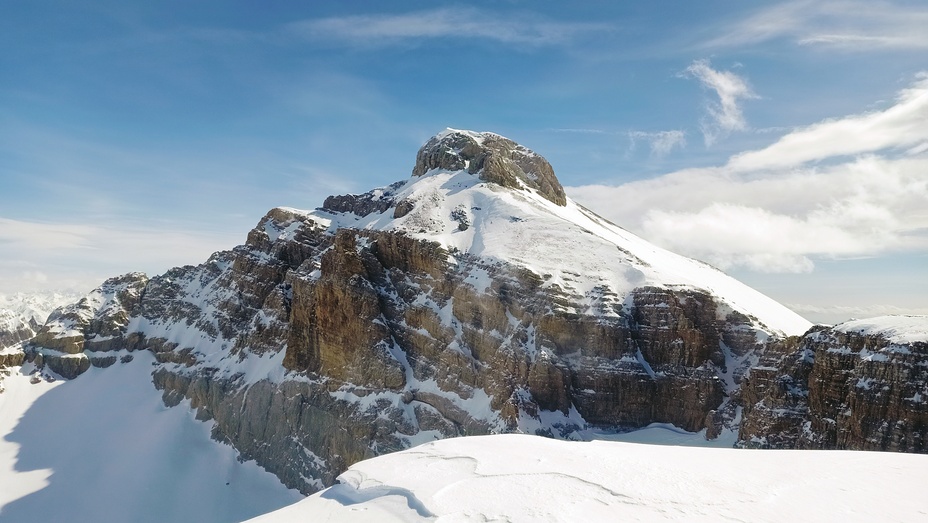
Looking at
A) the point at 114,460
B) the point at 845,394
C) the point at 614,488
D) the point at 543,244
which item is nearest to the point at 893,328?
the point at 845,394

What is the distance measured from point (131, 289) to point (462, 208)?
4297 inches

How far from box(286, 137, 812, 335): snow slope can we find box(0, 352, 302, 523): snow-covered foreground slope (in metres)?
45.1

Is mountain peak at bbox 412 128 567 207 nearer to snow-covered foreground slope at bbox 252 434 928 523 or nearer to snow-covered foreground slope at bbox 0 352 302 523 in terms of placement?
snow-covered foreground slope at bbox 0 352 302 523

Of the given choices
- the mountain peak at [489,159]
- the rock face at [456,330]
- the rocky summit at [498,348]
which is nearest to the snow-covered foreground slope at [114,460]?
the rock face at [456,330]

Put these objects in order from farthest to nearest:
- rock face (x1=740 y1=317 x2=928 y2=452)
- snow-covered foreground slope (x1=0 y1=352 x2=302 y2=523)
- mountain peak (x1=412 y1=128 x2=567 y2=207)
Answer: mountain peak (x1=412 y1=128 x2=567 y2=207)
snow-covered foreground slope (x1=0 y1=352 x2=302 y2=523)
rock face (x1=740 y1=317 x2=928 y2=452)

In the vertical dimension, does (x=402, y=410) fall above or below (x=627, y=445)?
below

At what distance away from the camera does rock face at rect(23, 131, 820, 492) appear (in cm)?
5906

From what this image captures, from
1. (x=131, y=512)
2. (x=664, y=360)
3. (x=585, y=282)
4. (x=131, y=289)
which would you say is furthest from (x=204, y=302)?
(x=664, y=360)

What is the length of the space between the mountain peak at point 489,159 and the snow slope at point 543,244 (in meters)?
4.51

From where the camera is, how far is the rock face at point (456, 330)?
59.1 m

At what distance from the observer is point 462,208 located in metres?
88.2

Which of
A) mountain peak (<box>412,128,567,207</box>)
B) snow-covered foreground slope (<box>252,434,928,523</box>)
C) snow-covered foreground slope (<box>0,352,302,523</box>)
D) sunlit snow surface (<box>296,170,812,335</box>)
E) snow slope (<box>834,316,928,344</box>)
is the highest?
mountain peak (<box>412,128,567,207</box>)

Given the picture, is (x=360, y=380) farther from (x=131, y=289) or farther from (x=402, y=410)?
(x=131, y=289)

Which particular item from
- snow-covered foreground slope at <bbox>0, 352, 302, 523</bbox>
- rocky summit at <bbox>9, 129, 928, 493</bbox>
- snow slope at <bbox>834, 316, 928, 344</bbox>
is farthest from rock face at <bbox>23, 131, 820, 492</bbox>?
snow slope at <bbox>834, 316, 928, 344</bbox>
